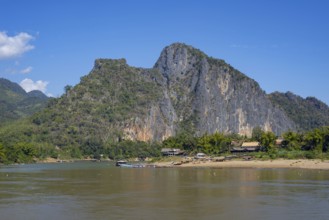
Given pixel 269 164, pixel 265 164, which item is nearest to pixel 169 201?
pixel 269 164

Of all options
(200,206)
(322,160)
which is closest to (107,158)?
(322,160)

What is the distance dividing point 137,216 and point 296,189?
19.1 m

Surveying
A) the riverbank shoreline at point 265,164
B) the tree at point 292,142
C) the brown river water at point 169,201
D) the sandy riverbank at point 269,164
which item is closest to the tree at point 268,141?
the tree at point 292,142

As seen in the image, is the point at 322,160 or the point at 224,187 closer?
the point at 224,187

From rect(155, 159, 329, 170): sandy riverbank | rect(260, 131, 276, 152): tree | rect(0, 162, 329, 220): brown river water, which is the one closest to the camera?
rect(0, 162, 329, 220): brown river water

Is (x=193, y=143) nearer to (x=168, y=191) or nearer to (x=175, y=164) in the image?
(x=175, y=164)

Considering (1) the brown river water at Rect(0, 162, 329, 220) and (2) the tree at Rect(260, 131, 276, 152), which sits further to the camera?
(2) the tree at Rect(260, 131, 276, 152)

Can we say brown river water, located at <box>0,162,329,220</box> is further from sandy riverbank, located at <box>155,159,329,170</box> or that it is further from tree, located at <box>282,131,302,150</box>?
tree, located at <box>282,131,302,150</box>

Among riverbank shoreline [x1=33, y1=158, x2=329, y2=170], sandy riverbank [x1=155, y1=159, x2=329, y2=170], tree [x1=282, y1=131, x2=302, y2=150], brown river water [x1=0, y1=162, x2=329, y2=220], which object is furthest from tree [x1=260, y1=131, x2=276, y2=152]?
brown river water [x1=0, y1=162, x2=329, y2=220]

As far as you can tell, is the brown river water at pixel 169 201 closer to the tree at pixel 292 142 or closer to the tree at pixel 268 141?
the tree at pixel 292 142

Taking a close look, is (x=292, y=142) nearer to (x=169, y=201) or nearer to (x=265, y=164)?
(x=265, y=164)

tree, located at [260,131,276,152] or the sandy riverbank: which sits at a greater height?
tree, located at [260,131,276,152]

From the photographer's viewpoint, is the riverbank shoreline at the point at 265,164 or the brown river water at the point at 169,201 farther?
the riverbank shoreline at the point at 265,164

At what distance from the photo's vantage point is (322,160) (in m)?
78.7
